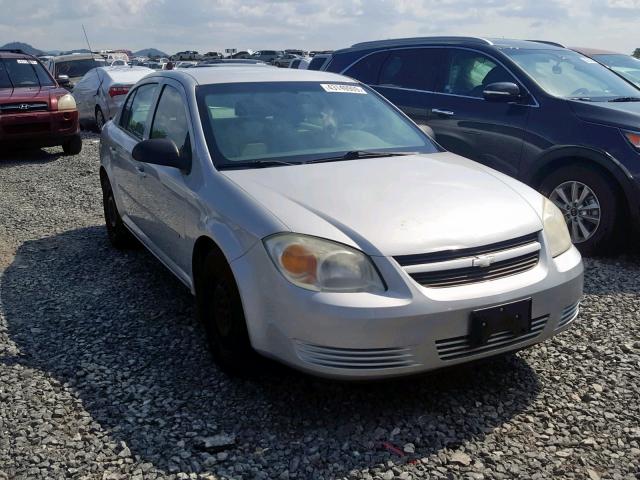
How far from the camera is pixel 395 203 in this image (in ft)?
10.4

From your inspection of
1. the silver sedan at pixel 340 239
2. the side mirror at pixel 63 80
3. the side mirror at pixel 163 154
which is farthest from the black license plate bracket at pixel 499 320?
the side mirror at pixel 63 80

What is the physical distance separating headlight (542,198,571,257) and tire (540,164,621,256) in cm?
212

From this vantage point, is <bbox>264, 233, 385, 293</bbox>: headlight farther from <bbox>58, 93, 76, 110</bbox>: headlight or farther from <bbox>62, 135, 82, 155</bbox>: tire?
<bbox>62, 135, 82, 155</bbox>: tire

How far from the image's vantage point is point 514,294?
2904 millimetres

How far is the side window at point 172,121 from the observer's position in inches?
156

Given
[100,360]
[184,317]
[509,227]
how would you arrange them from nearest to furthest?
[509,227] → [100,360] → [184,317]

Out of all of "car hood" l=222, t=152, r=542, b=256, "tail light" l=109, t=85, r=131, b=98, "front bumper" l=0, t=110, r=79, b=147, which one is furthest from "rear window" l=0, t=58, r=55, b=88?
"car hood" l=222, t=152, r=542, b=256

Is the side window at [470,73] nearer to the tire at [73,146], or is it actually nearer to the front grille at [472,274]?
the front grille at [472,274]

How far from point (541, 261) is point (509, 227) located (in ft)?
0.75

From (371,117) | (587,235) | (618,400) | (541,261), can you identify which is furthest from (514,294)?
(587,235)

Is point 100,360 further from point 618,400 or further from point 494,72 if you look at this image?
point 494,72

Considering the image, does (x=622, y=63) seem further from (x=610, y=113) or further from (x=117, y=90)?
(x=117, y=90)

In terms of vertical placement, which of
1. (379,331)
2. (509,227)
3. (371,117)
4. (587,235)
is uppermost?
(371,117)

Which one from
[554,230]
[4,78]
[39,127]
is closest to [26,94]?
[39,127]
